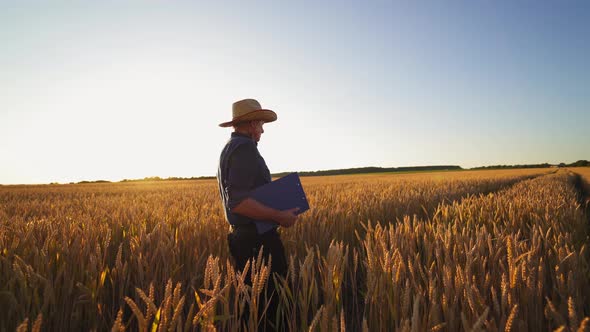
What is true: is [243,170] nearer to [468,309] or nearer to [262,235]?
[262,235]

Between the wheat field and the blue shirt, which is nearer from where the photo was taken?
the wheat field

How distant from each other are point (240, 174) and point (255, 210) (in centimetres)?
30

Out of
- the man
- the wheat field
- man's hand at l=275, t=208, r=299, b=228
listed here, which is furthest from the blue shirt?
the wheat field

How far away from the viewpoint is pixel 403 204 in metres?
6.14

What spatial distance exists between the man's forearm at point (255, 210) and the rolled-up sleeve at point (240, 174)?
4 centimetres

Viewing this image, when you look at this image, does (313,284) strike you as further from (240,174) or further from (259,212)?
(240,174)

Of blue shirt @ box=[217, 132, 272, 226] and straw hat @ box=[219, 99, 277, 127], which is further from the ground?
straw hat @ box=[219, 99, 277, 127]

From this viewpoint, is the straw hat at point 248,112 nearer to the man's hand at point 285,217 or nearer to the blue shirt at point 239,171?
the blue shirt at point 239,171

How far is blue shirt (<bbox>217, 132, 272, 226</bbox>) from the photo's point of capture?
2.42 m

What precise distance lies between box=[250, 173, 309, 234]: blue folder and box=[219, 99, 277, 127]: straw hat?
56 centimetres

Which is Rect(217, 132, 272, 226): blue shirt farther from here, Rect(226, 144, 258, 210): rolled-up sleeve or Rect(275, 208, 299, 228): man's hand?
Rect(275, 208, 299, 228): man's hand

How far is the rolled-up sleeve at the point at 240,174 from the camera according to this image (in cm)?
241

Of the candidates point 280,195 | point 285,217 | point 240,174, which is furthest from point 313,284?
point 240,174

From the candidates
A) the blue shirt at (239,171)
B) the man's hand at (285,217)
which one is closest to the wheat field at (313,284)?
the man's hand at (285,217)
